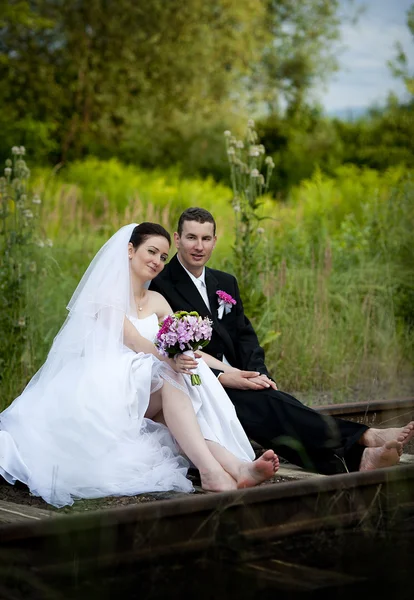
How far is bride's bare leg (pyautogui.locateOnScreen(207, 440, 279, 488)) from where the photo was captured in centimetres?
378

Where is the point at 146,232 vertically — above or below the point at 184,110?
below

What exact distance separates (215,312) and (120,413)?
947 mm

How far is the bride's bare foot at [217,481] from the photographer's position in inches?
156

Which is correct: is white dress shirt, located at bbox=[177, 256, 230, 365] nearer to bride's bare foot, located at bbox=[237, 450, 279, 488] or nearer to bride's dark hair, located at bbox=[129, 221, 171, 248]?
bride's dark hair, located at bbox=[129, 221, 171, 248]

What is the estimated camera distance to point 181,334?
396 cm

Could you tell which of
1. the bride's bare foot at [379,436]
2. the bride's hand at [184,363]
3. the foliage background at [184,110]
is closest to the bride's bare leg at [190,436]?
the bride's hand at [184,363]

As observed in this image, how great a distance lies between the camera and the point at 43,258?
21.2 ft

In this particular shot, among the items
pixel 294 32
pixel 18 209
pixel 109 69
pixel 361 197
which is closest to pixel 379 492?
pixel 18 209

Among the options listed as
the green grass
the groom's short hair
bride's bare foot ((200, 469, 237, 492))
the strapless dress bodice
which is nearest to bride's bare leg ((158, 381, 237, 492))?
bride's bare foot ((200, 469, 237, 492))

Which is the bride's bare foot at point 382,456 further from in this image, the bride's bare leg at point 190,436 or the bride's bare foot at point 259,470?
the bride's bare leg at point 190,436

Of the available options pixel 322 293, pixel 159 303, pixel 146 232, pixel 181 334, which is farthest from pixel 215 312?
pixel 322 293

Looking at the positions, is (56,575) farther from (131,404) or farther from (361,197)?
(361,197)

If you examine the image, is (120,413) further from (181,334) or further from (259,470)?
(259,470)

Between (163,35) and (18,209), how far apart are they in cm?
1926
